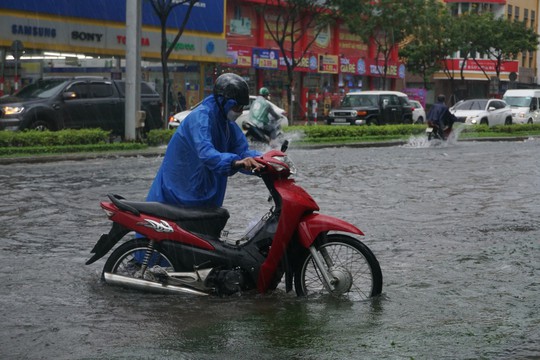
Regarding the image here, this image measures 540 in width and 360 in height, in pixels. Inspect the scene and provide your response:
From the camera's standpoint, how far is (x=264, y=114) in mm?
23375

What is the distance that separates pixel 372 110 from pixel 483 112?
6570 millimetres

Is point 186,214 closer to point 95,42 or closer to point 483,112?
point 95,42

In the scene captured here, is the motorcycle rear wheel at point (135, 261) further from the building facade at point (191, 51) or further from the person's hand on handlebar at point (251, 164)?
the building facade at point (191, 51)

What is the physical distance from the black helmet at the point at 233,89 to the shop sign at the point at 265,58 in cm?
4277

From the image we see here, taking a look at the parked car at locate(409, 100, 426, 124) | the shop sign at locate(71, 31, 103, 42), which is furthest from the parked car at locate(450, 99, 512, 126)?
the shop sign at locate(71, 31, 103, 42)

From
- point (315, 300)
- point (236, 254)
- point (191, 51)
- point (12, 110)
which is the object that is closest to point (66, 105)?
point (12, 110)

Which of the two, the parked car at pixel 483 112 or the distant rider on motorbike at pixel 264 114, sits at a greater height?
the distant rider on motorbike at pixel 264 114

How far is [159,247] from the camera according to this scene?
7.12 metres

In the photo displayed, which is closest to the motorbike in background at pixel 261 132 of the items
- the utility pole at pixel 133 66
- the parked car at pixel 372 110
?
the utility pole at pixel 133 66

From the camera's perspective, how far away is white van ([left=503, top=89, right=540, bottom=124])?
48.0m

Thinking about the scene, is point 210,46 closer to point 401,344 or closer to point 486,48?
point 486,48

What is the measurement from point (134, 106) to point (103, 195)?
1170cm

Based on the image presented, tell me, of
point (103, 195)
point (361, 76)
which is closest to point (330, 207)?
point (103, 195)

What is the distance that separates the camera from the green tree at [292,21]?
41.6 metres
